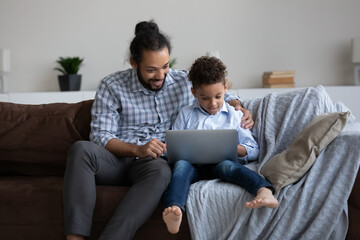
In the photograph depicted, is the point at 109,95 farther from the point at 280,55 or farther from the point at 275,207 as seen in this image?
the point at 280,55

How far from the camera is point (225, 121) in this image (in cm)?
227

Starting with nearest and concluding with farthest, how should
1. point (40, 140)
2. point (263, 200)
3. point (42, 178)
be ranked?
1. point (263, 200)
2. point (42, 178)
3. point (40, 140)

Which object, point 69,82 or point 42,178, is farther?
point 69,82

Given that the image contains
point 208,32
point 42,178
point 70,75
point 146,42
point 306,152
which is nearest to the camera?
point 306,152

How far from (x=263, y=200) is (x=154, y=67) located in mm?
814

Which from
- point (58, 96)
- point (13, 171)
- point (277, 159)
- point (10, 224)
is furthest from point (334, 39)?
point (10, 224)

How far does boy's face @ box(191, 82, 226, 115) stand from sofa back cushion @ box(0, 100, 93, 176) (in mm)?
656

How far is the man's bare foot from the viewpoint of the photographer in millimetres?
1786

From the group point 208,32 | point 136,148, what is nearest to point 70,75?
point 208,32

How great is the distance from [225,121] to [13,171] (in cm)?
111

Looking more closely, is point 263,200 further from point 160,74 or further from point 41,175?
point 41,175

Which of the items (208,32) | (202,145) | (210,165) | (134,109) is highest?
(208,32)

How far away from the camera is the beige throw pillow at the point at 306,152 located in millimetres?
1873

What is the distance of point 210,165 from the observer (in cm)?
217
